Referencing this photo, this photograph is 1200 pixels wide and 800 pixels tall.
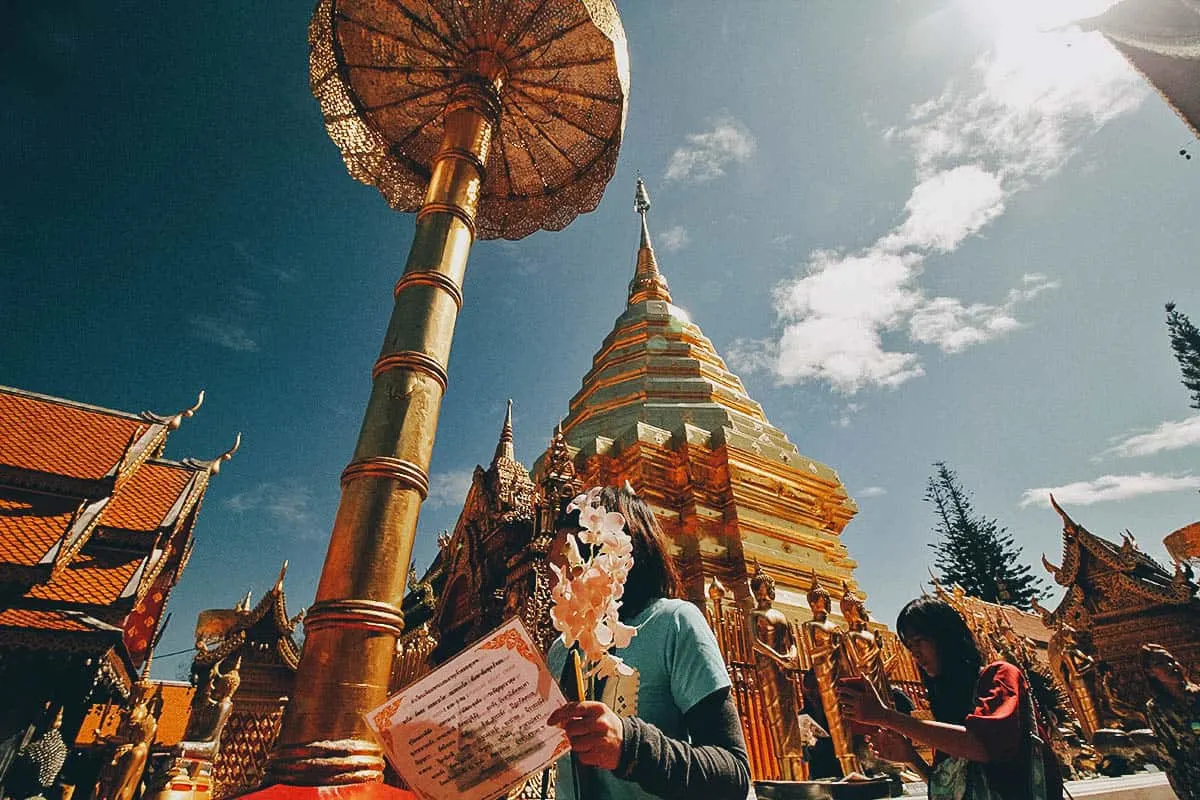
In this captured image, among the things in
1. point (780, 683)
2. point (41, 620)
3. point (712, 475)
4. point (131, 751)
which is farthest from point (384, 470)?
point (712, 475)

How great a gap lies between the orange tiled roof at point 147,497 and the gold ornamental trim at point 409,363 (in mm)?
9069

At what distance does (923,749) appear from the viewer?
238 inches

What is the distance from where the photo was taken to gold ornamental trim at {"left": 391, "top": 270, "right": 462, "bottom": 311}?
2.41m

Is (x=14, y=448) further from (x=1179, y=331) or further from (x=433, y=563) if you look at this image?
(x=1179, y=331)

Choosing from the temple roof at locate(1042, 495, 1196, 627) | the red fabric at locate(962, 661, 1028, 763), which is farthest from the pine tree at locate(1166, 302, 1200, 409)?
the red fabric at locate(962, 661, 1028, 763)

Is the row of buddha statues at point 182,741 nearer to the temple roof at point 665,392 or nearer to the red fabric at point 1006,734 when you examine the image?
the temple roof at point 665,392

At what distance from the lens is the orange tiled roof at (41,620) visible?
19.7 feet

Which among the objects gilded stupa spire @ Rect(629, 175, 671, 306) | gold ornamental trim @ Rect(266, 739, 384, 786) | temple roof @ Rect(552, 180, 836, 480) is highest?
→ gilded stupa spire @ Rect(629, 175, 671, 306)

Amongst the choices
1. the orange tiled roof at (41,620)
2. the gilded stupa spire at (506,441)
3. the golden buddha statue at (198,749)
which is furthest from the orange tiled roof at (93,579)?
the gilded stupa spire at (506,441)

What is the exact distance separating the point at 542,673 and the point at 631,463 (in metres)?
7.94

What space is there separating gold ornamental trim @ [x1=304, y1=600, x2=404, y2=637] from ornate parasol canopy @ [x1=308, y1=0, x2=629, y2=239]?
2.87 m

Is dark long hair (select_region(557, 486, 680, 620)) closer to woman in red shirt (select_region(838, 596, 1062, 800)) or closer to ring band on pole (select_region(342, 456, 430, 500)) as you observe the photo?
ring band on pole (select_region(342, 456, 430, 500))

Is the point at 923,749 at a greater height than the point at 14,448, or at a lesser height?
lesser

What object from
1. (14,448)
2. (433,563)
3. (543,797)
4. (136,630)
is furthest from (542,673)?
(136,630)
